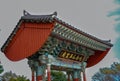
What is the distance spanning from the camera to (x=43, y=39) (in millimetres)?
10391

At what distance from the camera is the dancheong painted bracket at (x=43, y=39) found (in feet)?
34.5

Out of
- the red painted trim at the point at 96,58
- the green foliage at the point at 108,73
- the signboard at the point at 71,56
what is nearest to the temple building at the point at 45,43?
the signboard at the point at 71,56

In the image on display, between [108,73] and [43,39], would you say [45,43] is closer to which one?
[43,39]

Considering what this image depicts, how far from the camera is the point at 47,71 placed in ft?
37.4

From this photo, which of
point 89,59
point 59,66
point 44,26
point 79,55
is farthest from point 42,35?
point 89,59

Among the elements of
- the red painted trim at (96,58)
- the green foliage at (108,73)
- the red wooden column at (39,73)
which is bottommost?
the red wooden column at (39,73)

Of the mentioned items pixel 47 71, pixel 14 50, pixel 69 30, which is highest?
pixel 69 30

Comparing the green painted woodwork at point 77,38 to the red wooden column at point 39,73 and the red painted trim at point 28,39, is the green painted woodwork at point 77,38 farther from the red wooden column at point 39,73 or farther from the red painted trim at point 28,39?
the red wooden column at point 39,73

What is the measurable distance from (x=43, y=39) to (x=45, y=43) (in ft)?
3.05

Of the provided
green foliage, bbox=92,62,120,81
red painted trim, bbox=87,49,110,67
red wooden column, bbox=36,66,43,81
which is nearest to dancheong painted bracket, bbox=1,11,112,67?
red wooden column, bbox=36,66,43,81

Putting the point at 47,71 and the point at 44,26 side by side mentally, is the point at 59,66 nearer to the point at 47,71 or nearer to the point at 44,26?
the point at 47,71

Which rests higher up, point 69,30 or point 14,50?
point 69,30

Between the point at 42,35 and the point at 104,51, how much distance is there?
724cm

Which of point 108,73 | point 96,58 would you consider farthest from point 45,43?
point 108,73
